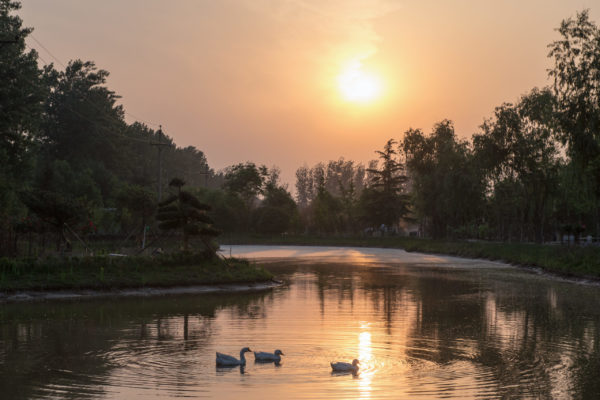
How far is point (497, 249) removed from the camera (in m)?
70.1

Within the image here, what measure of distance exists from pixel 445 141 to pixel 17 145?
57.8 meters

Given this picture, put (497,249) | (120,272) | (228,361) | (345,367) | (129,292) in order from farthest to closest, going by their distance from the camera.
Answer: (497,249) < (120,272) < (129,292) < (228,361) < (345,367)

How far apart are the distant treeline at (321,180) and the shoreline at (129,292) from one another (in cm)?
651

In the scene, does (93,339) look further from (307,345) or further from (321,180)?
(321,180)

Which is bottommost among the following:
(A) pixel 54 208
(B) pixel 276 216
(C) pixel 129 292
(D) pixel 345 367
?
(D) pixel 345 367

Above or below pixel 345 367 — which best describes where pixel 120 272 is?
above

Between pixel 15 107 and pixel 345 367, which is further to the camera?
pixel 15 107

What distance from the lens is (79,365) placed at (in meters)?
15.7

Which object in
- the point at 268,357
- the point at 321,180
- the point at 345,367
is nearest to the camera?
the point at 345,367

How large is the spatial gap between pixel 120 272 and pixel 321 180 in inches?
4785

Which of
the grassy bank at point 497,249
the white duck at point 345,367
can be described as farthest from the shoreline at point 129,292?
the grassy bank at point 497,249

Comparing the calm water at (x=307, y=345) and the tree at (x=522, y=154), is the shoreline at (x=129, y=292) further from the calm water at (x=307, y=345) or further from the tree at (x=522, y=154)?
the tree at (x=522, y=154)

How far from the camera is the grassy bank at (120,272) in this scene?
100ft

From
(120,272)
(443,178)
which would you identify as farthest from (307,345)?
(443,178)
